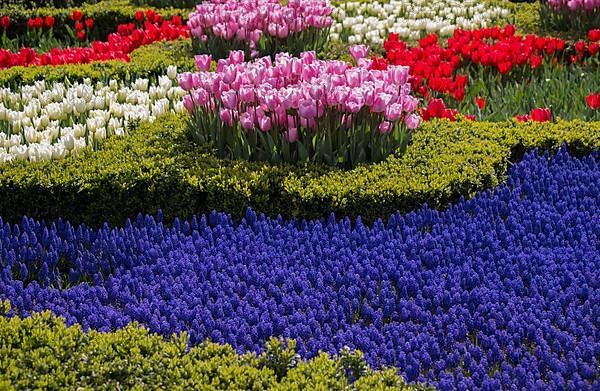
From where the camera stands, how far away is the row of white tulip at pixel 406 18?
35.8 feet

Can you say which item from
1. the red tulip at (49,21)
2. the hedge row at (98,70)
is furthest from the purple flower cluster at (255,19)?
the red tulip at (49,21)

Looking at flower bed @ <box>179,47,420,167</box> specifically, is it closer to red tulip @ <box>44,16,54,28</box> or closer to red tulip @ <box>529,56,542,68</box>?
red tulip @ <box>529,56,542,68</box>

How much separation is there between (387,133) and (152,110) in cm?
234

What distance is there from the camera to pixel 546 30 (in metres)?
11.1

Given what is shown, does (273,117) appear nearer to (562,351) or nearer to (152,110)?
(152,110)

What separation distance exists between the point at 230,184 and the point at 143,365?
87.0 inches

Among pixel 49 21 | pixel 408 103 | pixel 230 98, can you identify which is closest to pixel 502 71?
pixel 408 103

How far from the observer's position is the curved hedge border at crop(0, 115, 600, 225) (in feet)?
18.0

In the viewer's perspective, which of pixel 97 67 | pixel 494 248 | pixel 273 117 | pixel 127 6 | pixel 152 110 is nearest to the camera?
pixel 494 248

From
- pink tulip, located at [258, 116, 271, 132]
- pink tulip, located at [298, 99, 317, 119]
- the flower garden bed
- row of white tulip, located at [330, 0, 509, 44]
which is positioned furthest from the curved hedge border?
row of white tulip, located at [330, 0, 509, 44]

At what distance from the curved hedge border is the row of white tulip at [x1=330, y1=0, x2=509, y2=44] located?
15.9ft

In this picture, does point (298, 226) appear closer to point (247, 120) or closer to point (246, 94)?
point (247, 120)

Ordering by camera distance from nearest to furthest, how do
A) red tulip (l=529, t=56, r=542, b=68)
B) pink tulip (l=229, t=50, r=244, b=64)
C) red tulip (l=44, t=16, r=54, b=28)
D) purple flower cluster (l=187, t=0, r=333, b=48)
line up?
pink tulip (l=229, t=50, r=244, b=64) → red tulip (l=529, t=56, r=542, b=68) → purple flower cluster (l=187, t=0, r=333, b=48) → red tulip (l=44, t=16, r=54, b=28)

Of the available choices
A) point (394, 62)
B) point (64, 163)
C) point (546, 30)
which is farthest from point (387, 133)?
point (546, 30)
